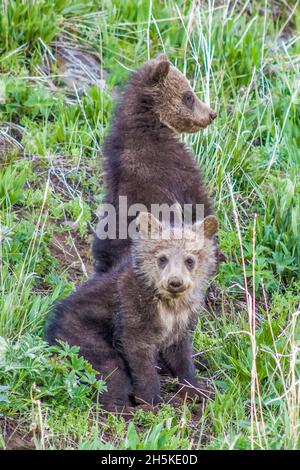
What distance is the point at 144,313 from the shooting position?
671 centimetres

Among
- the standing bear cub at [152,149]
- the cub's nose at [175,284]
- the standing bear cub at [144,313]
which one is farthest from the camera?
the standing bear cub at [152,149]

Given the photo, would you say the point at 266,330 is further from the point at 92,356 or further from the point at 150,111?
the point at 150,111

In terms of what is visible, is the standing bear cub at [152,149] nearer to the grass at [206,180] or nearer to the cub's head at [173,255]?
the grass at [206,180]

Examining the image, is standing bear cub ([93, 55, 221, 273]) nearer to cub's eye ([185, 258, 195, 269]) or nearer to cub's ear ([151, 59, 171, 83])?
cub's ear ([151, 59, 171, 83])

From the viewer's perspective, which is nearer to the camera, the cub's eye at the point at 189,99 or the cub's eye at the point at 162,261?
the cub's eye at the point at 162,261

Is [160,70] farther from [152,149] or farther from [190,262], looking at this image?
[190,262]

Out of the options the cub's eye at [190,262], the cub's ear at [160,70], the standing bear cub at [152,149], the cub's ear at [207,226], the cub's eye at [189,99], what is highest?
the cub's ear at [160,70]

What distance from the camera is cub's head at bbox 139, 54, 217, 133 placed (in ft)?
26.5

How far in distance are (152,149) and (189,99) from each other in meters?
0.66

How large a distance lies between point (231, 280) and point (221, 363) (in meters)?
1.22

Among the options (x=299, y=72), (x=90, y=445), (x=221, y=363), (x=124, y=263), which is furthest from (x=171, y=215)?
(x=299, y=72)

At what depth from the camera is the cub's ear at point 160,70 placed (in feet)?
26.4

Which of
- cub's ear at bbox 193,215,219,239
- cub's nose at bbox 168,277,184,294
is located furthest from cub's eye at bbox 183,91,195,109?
cub's nose at bbox 168,277,184,294

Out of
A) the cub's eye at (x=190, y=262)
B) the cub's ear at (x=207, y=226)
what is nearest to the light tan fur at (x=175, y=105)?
the cub's ear at (x=207, y=226)
